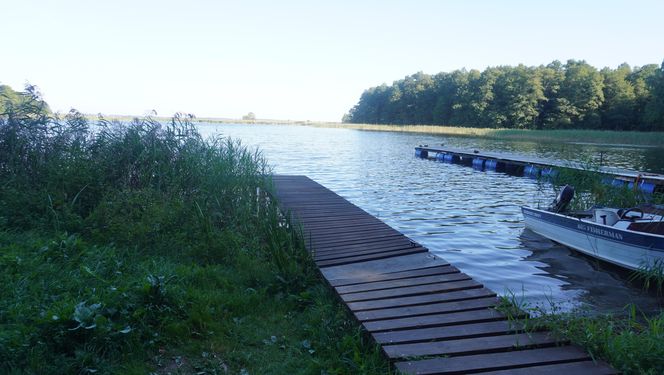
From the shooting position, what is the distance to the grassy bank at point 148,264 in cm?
357

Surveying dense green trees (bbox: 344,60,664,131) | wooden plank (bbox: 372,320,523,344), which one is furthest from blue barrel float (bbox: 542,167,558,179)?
dense green trees (bbox: 344,60,664,131)

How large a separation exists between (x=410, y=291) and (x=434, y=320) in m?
0.80

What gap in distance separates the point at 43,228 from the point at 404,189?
1321cm

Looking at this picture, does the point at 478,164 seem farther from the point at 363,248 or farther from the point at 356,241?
the point at 363,248

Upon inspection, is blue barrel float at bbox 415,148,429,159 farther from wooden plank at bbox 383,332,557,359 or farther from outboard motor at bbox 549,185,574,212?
wooden plank at bbox 383,332,557,359

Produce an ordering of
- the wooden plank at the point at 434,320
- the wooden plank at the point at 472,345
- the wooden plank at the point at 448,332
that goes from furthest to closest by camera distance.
Result: the wooden plank at the point at 434,320 → the wooden plank at the point at 448,332 → the wooden plank at the point at 472,345

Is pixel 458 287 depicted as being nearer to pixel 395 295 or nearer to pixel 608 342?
pixel 395 295

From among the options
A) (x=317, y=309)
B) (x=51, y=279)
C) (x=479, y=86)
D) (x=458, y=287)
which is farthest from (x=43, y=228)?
(x=479, y=86)

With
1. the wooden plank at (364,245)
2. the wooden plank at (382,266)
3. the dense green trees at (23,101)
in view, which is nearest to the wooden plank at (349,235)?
the wooden plank at (364,245)

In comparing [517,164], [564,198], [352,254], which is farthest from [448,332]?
[517,164]

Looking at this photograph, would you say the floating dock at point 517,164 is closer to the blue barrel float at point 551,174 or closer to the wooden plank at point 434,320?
the blue barrel float at point 551,174

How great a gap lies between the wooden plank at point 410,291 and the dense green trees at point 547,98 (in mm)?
55263

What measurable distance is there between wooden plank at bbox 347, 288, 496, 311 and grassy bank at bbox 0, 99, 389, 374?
218 mm

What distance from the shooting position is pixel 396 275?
5633 millimetres
